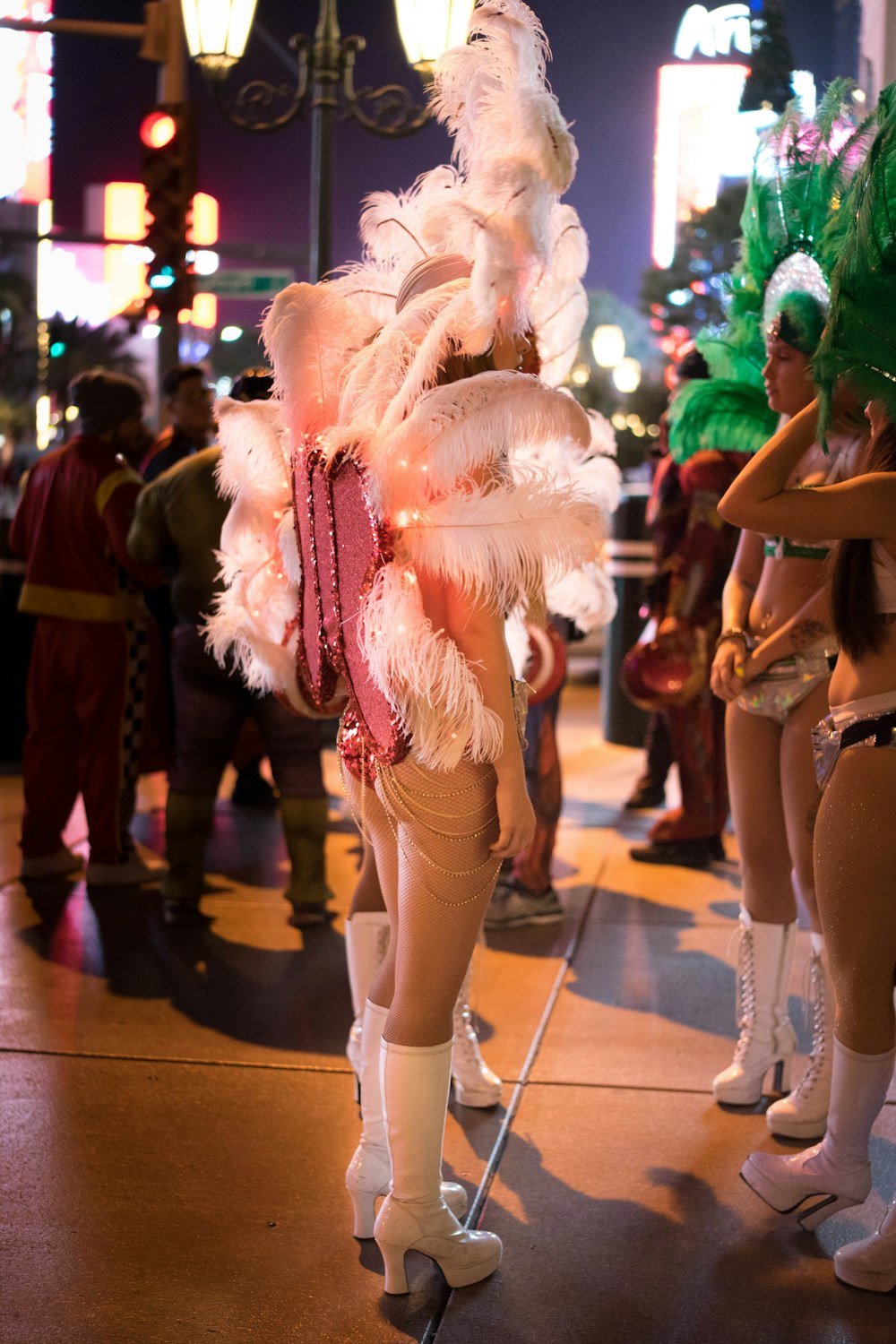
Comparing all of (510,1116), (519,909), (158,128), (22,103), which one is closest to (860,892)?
(510,1116)

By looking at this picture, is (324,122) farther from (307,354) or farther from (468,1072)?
(468,1072)

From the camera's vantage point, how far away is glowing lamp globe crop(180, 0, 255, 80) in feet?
22.0

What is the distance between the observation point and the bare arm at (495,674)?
2383 mm

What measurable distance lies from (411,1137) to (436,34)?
5.61 metres

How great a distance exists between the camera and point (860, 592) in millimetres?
2570

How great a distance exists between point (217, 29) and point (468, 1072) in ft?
18.2

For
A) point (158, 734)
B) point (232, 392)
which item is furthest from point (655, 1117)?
point (158, 734)

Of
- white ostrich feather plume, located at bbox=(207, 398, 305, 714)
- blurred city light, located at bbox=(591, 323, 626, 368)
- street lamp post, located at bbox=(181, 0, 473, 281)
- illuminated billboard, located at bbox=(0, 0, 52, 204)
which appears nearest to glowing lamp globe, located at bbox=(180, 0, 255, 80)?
street lamp post, located at bbox=(181, 0, 473, 281)

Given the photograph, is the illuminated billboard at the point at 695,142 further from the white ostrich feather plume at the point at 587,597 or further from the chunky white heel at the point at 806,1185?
the chunky white heel at the point at 806,1185

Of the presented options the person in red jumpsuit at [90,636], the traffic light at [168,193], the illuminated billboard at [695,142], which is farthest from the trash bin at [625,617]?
the illuminated billboard at [695,142]

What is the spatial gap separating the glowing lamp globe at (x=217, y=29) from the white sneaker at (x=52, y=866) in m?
4.07

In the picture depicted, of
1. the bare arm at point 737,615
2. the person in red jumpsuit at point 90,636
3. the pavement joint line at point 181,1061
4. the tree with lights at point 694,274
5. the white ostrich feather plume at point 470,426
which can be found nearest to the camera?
the white ostrich feather plume at point 470,426

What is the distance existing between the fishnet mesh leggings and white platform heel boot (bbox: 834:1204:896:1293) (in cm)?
93

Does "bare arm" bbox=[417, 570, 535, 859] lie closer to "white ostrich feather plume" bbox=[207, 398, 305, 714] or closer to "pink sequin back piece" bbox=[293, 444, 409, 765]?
"pink sequin back piece" bbox=[293, 444, 409, 765]
